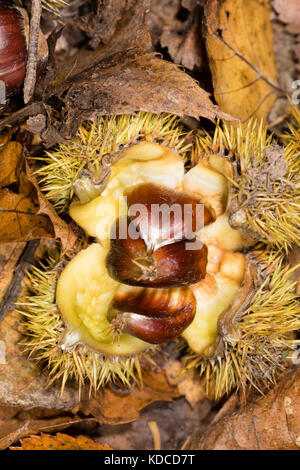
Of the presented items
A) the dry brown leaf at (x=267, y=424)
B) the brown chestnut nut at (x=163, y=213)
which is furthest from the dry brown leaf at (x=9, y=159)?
the dry brown leaf at (x=267, y=424)

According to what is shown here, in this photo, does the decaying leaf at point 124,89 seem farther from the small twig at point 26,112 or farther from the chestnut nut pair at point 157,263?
the chestnut nut pair at point 157,263

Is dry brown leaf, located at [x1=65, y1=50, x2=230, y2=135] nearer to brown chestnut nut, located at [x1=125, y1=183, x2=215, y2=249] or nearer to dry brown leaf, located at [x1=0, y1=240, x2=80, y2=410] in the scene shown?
brown chestnut nut, located at [x1=125, y1=183, x2=215, y2=249]

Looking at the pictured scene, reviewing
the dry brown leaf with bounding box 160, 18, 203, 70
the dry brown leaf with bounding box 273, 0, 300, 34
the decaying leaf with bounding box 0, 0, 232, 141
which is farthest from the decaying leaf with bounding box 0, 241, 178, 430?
the dry brown leaf with bounding box 273, 0, 300, 34

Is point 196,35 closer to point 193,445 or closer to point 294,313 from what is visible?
point 294,313

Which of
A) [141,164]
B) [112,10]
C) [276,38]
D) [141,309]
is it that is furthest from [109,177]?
[276,38]

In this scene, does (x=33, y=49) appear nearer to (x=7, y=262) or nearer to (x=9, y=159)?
(x=9, y=159)
